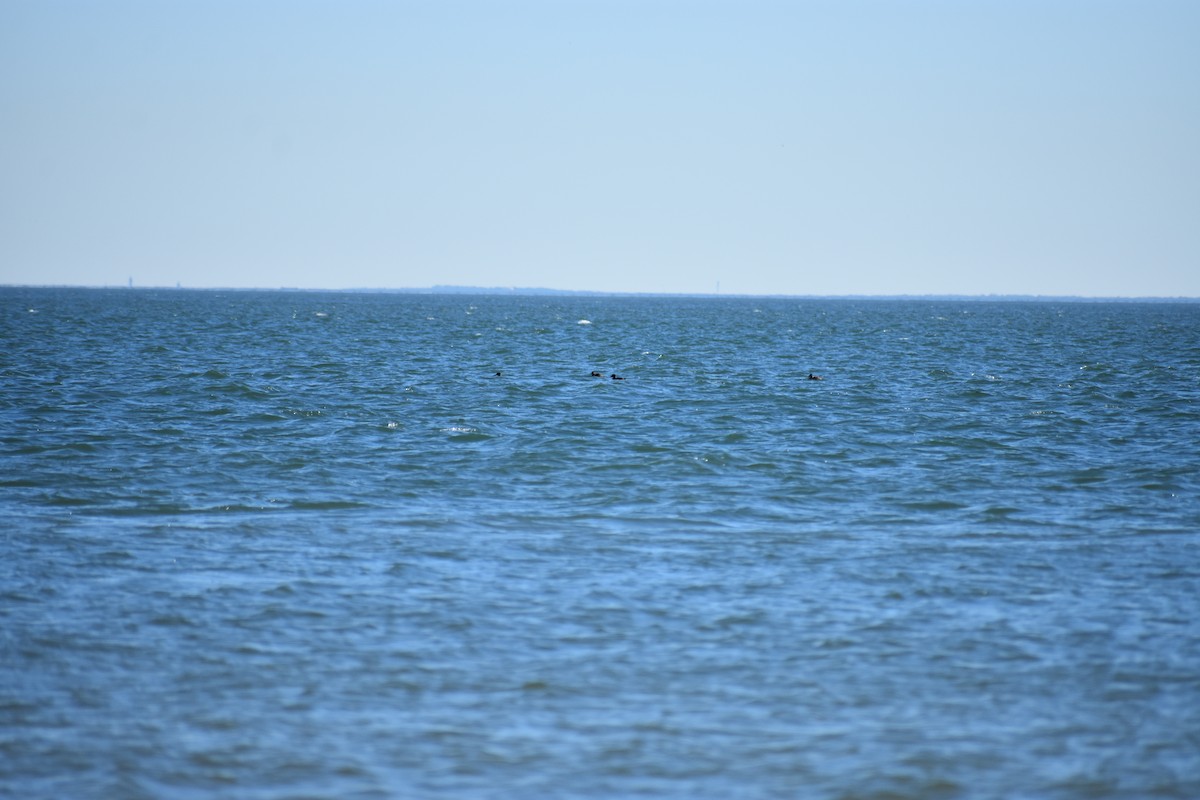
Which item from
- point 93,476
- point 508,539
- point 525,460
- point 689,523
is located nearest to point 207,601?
point 508,539

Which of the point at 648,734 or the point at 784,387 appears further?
the point at 784,387

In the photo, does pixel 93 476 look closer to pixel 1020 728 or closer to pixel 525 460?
pixel 525 460

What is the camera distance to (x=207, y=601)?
13.3 meters

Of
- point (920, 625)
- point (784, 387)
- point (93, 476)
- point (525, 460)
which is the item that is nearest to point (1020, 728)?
point (920, 625)

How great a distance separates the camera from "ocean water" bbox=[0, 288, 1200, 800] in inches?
359

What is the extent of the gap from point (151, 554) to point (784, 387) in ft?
101

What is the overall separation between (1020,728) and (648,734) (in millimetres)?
3017

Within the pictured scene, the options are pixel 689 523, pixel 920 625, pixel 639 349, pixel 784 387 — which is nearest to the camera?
pixel 920 625

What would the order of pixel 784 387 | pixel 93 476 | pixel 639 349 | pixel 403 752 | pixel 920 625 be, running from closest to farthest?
pixel 403 752
pixel 920 625
pixel 93 476
pixel 784 387
pixel 639 349

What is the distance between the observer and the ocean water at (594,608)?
9.11 meters

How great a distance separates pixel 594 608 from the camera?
43.1 ft

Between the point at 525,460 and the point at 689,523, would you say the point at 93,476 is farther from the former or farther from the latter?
the point at 689,523

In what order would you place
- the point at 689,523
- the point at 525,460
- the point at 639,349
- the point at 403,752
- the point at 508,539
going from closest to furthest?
the point at 403,752, the point at 508,539, the point at 689,523, the point at 525,460, the point at 639,349

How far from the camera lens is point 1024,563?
1545 centimetres
